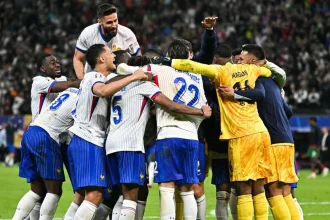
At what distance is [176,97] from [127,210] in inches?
62.5

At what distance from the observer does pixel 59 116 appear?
34.6 feet

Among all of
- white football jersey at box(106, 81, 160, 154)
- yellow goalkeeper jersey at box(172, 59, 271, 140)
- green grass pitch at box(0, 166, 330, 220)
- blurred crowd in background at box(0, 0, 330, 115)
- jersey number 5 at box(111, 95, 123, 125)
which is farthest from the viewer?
blurred crowd in background at box(0, 0, 330, 115)

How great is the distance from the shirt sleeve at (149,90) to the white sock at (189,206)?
1.34 meters

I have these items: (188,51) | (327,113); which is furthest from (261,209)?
(327,113)

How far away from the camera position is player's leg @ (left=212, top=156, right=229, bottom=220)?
35.8ft

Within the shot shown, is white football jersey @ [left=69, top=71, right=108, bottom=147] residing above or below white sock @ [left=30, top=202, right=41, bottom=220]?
above

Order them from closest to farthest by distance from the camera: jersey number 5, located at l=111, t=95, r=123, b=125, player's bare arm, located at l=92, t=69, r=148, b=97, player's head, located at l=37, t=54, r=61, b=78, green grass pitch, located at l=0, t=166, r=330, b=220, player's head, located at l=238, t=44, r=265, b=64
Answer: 1. player's bare arm, located at l=92, t=69, r=148, b=97
2. jersey number 5, located at l=111, t=95, r=123, b=125
3. player's head, located at l=238, t=44, r=265, b=64
4. player's head, located at l=37, t=54, r=61, b=78
5. green grass pitch, located at l=0, t=166, r=330, b=220

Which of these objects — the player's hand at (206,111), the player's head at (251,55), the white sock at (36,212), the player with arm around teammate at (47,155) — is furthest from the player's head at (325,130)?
the player's hand at (206,111)

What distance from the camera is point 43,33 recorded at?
36594mm

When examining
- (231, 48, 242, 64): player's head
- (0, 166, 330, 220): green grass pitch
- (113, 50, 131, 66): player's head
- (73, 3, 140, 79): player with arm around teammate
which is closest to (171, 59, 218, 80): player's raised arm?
(113, 50, 131, 66): player's head

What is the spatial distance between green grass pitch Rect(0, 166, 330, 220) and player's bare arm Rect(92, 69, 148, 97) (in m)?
4.64

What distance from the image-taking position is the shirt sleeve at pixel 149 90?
9.63 meters

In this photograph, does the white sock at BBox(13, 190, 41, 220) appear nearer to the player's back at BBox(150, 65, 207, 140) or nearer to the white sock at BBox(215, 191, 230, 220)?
the player's back at BBox(150, 65, 207, 140)

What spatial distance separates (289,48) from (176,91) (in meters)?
23.5
